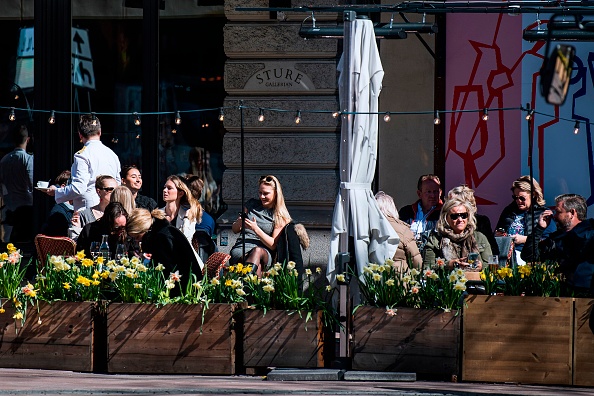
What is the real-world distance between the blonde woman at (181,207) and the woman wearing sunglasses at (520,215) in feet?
9.37

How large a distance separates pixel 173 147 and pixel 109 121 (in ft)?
2.60

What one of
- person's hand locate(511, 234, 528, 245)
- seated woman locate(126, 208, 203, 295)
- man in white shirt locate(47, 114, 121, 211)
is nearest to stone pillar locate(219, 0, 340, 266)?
man in white shirt locate(47, 114, 121, 211)

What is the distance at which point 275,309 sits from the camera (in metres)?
8.83

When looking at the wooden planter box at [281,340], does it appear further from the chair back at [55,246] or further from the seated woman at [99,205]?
the seated woman at [99,205]

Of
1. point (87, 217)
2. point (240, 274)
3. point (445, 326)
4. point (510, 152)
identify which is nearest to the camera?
point (445, 326)

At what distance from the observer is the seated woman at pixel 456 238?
33.8 feet

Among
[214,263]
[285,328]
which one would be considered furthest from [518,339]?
[214,263]

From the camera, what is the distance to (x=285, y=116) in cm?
1306

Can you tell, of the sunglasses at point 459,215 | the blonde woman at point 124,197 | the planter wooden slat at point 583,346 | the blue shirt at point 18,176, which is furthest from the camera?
the blue shirt at point 18,176

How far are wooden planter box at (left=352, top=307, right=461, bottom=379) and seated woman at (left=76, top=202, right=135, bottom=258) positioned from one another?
2.45 meters

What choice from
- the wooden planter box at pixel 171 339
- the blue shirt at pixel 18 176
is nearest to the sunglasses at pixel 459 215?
the wooden planter box at pixel 171 339

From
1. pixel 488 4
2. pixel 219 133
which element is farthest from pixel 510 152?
pixel 488 4

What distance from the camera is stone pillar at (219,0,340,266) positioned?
510 inches

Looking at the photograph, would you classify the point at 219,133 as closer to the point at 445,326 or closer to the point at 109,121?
the point at 109,121
